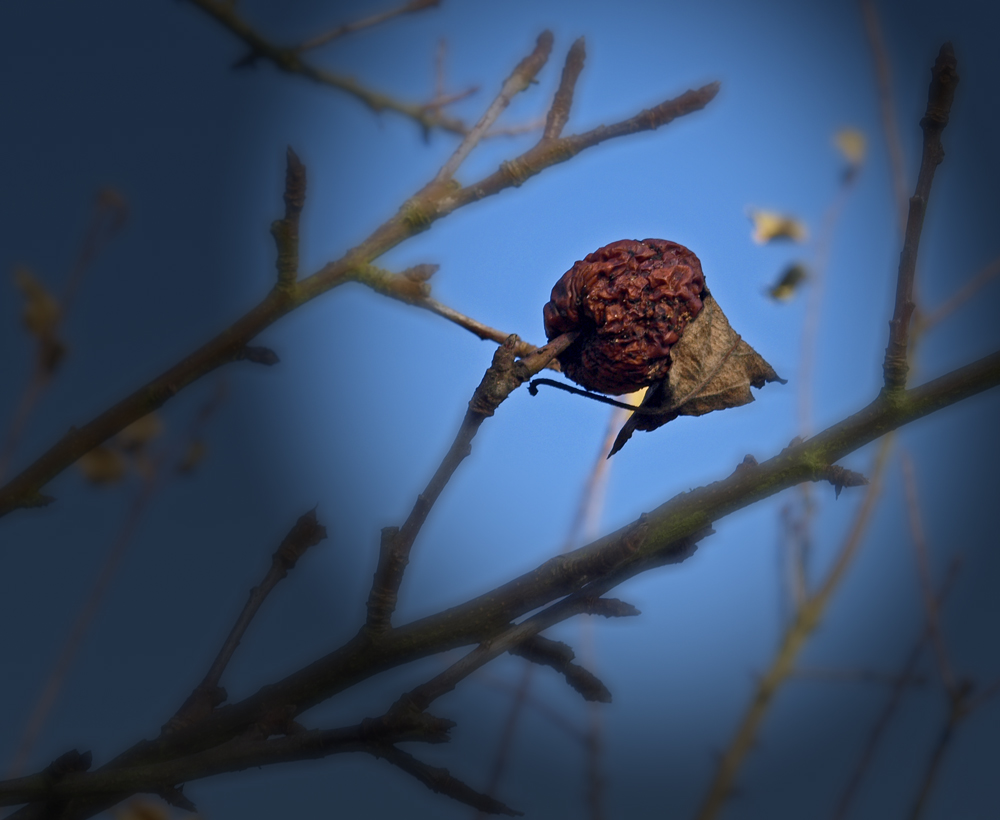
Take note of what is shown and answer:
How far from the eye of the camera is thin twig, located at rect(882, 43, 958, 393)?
32cm

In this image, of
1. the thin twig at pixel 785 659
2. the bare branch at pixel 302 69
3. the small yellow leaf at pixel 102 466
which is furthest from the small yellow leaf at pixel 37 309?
the thin twig at pixel 785 659

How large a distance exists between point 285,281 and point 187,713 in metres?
0.23

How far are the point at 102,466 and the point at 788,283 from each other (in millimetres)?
685

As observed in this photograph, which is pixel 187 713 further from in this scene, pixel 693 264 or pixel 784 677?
pixel 784 677

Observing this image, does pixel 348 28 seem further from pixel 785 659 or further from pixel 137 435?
pixel 785 659

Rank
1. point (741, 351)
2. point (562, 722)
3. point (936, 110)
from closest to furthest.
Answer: point (936, 110), point (741, 351), point (562, 722)

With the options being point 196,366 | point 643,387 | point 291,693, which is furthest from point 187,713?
point 643,387

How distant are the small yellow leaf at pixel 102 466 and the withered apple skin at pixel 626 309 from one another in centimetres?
59

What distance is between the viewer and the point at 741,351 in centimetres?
43

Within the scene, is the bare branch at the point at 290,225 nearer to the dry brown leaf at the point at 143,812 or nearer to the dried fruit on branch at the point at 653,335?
the dried fruit on branch at the point at 653,335

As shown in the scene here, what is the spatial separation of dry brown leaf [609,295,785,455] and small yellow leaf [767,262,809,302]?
0.49ft

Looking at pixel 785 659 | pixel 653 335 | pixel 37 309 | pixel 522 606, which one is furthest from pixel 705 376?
pixel 785 659

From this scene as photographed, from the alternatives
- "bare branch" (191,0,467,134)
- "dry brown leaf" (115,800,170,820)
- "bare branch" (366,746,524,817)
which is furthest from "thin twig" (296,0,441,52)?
"dry brown leaf" (115,800,170,820)

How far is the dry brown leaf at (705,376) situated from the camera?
16.4 inches
